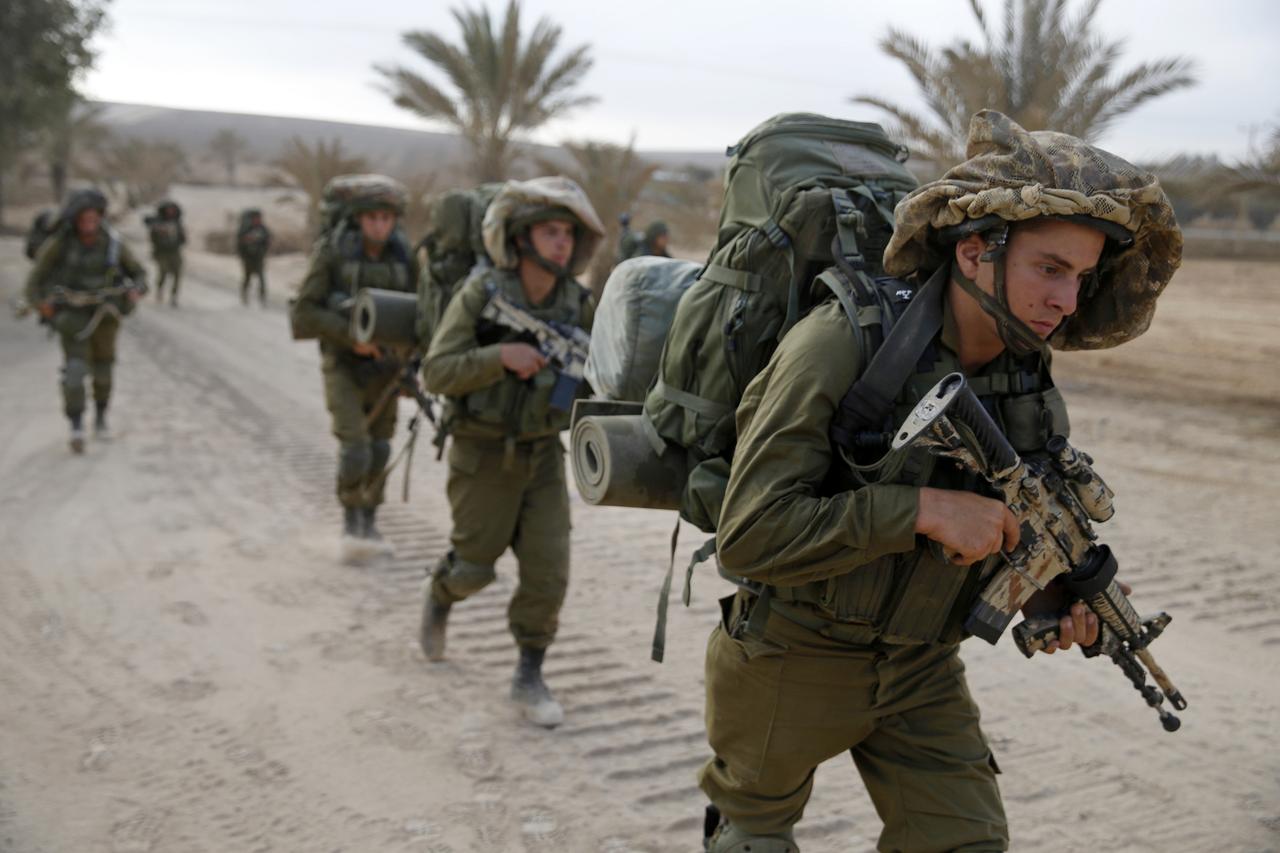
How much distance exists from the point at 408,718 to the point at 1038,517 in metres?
3.02

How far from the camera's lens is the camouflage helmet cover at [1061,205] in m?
2.28

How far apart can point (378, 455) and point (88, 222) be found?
4.22m

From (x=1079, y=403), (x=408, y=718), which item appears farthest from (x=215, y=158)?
(x=408, y=718)

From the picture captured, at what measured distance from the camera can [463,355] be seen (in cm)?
461

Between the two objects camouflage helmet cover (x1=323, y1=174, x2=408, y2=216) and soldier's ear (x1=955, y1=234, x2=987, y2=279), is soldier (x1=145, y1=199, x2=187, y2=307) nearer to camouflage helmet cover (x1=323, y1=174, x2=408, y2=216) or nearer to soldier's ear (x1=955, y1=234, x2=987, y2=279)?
camouflage helmet cover (x1=323, y1=174, x2=408, y2=216)

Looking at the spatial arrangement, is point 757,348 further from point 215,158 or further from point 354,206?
point 215,158

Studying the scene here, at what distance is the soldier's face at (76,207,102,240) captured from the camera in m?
9.53

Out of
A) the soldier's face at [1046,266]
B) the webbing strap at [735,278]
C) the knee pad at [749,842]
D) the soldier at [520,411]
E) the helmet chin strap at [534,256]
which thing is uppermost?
the soldier's face at [1046,266]

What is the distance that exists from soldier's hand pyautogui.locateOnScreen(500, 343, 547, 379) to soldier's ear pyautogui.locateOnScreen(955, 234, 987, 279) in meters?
2.36

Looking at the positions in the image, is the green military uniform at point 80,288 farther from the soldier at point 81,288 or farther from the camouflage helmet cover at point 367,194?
the camouflage helmet cover at point 367,194

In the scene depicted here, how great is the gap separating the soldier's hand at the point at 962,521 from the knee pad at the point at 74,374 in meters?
8.84

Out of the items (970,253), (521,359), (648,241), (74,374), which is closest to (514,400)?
(521,359)

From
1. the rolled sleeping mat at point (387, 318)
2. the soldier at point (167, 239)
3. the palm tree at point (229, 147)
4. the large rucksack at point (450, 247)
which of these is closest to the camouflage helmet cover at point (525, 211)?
the large rucksack at point (450, 247)

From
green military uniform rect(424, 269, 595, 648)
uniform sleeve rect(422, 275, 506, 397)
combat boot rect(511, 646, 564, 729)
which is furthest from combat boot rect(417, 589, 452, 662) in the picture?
uniform sleeve rect(422, 275, 506, 397)
